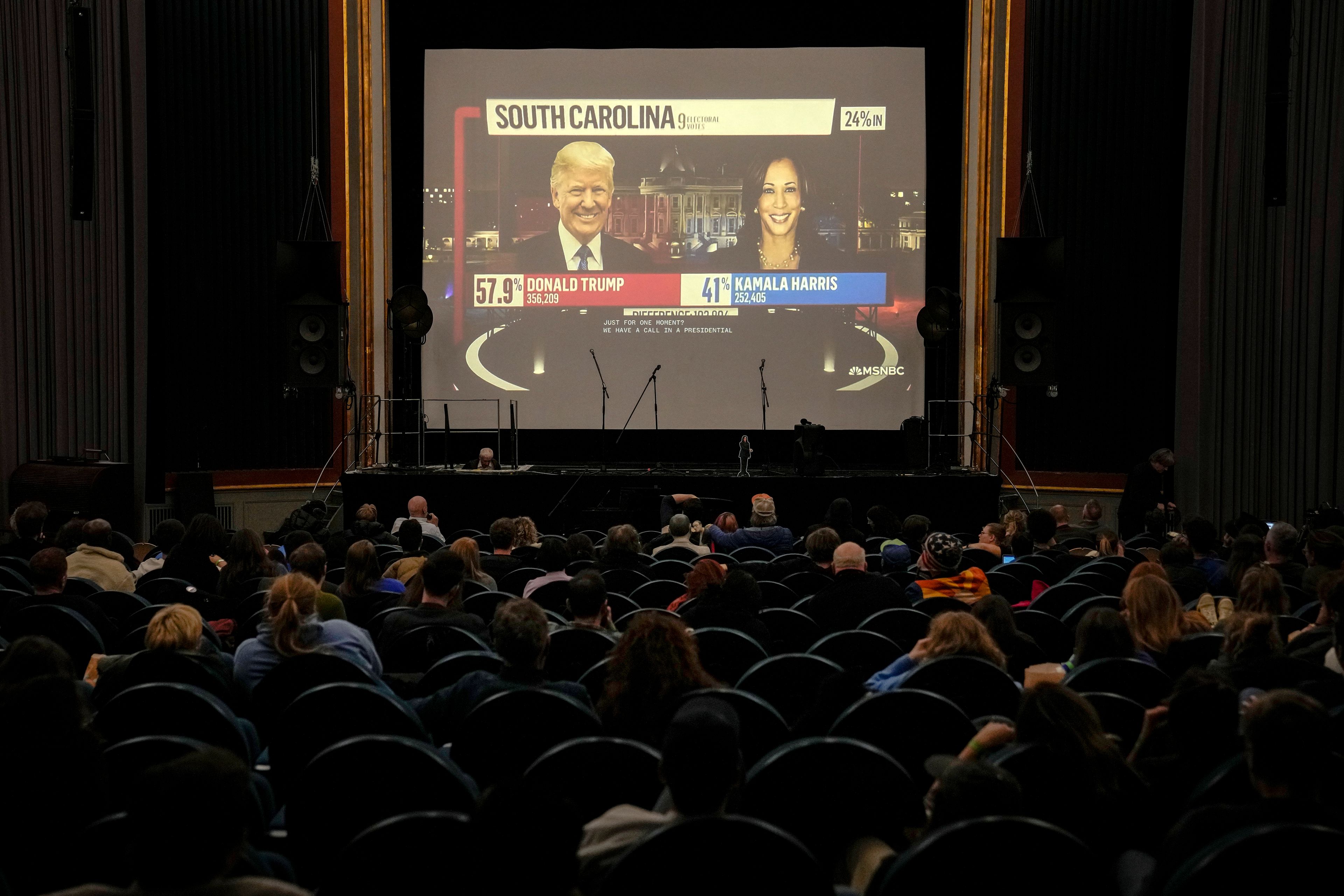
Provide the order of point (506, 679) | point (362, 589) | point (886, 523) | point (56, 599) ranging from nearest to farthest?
point (506, 679) → point (56, 599) → point (362, 589) → point (886, 523)

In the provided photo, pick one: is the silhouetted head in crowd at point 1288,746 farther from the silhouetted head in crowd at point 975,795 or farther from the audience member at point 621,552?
the audience member at point 621,552

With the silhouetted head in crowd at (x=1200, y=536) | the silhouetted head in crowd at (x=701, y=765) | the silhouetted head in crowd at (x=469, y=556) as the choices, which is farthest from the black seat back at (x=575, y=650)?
the silhouetted head in crowd at (x=1200, y=536)

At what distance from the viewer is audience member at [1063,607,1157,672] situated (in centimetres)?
378

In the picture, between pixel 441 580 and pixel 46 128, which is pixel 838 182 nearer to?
pixel 46 128

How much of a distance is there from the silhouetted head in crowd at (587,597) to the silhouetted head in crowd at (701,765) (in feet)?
7.13

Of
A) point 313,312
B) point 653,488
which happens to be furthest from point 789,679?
point 313,312

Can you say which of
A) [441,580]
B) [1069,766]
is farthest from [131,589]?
[1069,766]

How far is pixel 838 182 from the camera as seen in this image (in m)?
14.2

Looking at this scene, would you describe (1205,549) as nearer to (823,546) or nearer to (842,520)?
(823,546)

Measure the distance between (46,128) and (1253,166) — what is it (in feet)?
36.1

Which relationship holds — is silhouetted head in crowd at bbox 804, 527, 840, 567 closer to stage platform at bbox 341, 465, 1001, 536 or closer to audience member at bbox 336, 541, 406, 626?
audience member at bbox 336, 541, 406, 626

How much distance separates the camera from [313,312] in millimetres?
12242

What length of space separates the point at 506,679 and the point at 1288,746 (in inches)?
79.3

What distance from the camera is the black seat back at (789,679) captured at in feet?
12.6
